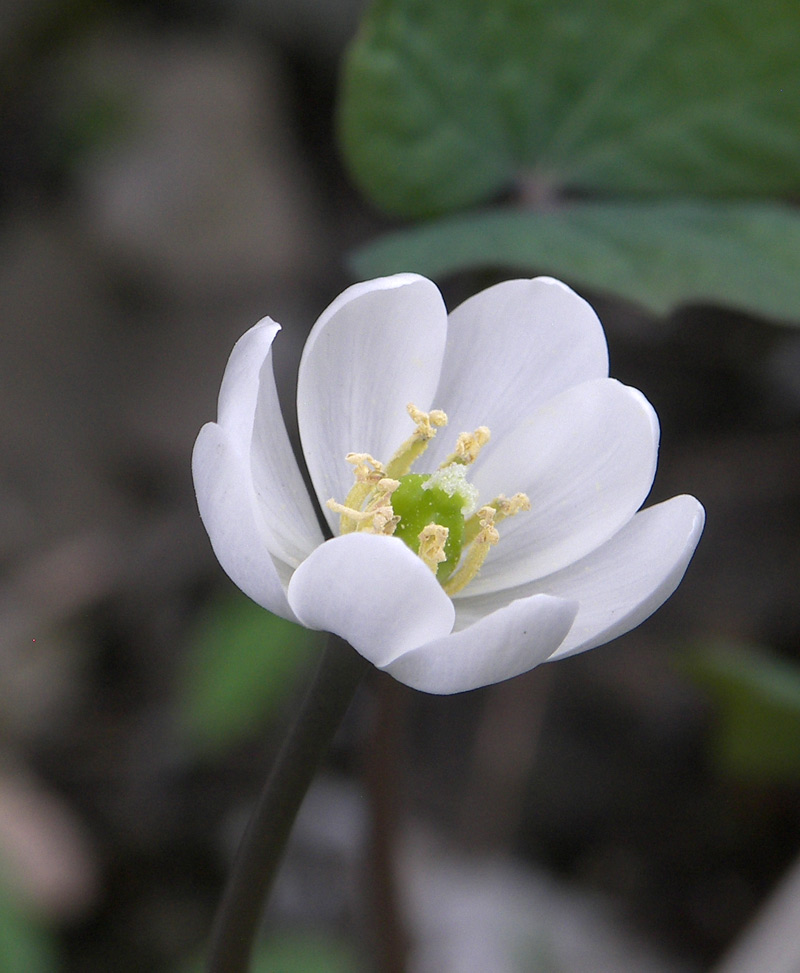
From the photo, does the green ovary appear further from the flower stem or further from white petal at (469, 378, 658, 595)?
the flower stem

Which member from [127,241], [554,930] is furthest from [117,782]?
[127,241]

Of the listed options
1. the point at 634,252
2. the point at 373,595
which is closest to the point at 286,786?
the point at 373,595

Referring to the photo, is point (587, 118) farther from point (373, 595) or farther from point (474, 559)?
point (373, 595)

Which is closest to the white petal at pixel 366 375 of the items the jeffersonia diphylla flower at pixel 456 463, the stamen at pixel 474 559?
the jeffersonia diphylla flower at pixel 456 463

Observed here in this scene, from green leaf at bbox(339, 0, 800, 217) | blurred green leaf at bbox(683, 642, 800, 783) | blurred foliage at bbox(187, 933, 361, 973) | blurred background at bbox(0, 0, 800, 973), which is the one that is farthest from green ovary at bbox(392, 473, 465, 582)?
blurred foliage at bbox(187, 933, 361, 973)

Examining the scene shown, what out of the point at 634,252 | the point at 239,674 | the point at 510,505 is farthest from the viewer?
the point at 239,674

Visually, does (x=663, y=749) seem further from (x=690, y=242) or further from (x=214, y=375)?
(x=214, y=375)

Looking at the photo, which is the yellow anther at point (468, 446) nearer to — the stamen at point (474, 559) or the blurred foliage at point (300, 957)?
the stamen at point (474, 559)
